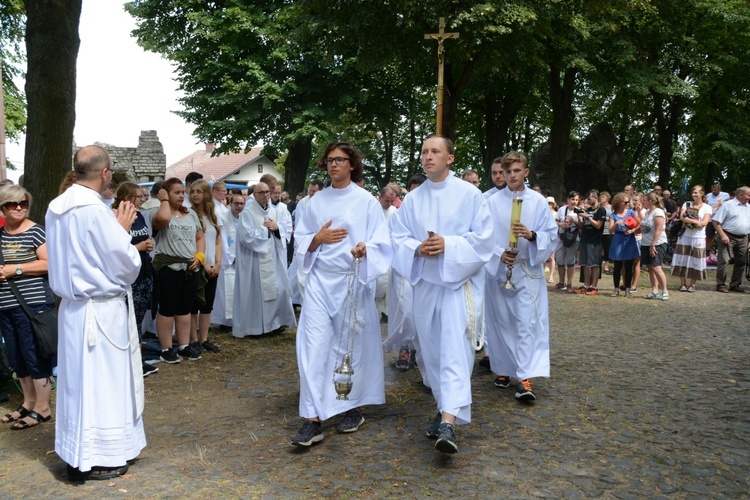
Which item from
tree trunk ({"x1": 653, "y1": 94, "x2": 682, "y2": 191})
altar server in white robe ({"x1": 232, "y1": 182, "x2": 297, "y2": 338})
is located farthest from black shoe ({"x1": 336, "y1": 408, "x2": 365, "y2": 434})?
tree trunk ({"x1": 653, "y1": 94, "x2": 682, "y2": 191})

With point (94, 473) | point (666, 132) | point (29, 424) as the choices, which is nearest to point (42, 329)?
point (29, 424)

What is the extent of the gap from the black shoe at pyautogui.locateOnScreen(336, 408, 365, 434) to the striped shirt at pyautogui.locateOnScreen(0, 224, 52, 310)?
8.87ft

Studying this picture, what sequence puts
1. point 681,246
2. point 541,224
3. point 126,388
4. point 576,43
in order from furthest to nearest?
point 576,43
point 681,246
point 541,224
point 126,388

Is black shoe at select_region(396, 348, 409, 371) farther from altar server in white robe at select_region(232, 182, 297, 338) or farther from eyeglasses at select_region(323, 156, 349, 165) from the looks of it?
eyeglasses at select_region(323, 156, 349, 165)

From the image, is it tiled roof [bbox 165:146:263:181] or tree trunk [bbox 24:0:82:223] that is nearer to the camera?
tree trunk [bbox 24:0:82:223]

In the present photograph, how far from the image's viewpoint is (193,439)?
17.6 feet

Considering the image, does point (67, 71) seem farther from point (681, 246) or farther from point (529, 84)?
point (529, 84)

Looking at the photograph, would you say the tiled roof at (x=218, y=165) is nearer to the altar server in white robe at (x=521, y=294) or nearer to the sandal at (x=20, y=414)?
the sandal at (x=20, y=414)

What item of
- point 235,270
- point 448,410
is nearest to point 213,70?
point 235,270

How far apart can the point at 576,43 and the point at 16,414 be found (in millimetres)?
22470

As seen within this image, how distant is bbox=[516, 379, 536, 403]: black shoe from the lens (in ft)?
20.1

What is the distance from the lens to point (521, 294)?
21.3 ft

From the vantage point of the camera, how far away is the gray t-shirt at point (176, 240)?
7609 mm

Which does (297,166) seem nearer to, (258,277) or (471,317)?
(258,277)
